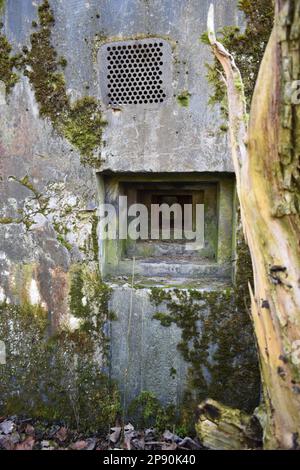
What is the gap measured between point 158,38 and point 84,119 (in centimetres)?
86

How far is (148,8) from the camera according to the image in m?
3.24

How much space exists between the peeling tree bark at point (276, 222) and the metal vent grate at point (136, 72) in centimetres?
80

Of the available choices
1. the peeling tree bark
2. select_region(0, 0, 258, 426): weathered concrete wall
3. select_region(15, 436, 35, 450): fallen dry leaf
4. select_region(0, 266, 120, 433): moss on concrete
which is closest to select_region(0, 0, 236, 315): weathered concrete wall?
select_region(0, 0, 258, 426): weathered concrete wall

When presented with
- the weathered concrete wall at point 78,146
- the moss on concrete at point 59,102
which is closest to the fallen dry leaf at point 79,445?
the weathered concrete wall at point 78,146

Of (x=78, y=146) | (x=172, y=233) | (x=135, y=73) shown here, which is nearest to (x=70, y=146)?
(x=78, y=146)

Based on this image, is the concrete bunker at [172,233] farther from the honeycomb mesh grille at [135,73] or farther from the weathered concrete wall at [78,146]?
the honeycomb mesh grille at [135,73]

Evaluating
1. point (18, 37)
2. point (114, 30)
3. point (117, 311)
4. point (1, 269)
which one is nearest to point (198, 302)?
point (117, 311)

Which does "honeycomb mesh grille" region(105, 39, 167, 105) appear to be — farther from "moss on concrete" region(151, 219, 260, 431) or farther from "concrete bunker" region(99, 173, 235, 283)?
"moss on concrete" region(151, 219, 260, 431)

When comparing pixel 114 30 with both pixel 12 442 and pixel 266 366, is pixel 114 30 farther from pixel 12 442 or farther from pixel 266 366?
Answer: pixel 12 442

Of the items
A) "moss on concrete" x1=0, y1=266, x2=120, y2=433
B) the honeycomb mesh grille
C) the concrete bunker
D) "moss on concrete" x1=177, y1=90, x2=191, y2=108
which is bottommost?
"moss on concrete" x1=0, y1=266, x2=120, y2=433

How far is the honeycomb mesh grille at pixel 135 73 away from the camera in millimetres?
3273

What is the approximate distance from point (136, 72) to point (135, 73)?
11 mm

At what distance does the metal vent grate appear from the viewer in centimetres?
327

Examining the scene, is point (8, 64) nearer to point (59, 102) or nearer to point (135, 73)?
point (59, 102)
